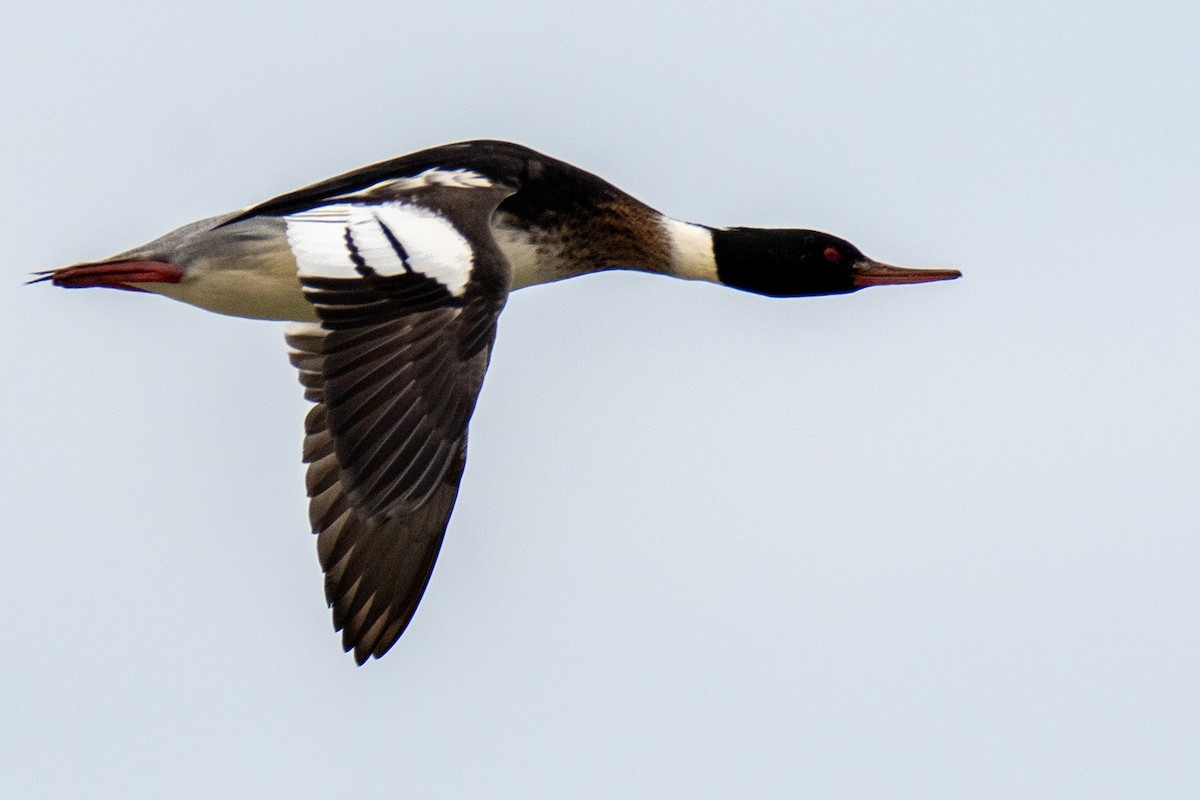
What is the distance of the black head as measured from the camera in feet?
39.6

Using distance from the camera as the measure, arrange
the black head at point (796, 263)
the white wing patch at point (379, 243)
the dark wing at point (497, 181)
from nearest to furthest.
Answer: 1. the white wing patch at point (379, 243)
2. the dark wing at point (497, 181)
3. the black head at point (796, 263)

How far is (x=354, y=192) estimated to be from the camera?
10703mm

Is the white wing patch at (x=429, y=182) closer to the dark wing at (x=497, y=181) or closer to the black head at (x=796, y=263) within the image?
the dark wing at (x=497, y=181)

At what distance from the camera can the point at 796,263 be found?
12117 mm

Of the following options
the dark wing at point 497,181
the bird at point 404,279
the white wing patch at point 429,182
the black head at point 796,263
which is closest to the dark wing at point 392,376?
the bird at point 404,279

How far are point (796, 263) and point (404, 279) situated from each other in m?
3.16

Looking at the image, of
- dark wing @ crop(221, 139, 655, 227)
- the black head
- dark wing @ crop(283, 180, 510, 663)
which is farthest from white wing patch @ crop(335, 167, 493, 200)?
the black head

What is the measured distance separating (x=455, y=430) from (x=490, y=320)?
1.68 feet

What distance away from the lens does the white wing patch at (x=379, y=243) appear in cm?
966

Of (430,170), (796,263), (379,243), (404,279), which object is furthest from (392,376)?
(796,263)

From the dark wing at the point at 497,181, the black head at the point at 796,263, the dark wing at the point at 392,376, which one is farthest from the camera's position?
the black head at the point at 796,263

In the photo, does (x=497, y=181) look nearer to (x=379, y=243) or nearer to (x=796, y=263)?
(x=379, y=243)

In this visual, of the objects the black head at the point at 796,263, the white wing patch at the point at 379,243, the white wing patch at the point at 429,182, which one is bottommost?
the black head at the point at 796,263

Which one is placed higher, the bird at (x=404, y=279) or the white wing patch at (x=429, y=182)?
the white wing patch at (x=429, y=182)
